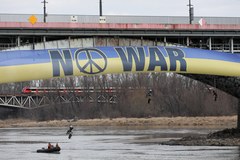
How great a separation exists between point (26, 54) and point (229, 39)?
37.2 metres

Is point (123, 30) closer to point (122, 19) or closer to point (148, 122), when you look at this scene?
point (122, 19)

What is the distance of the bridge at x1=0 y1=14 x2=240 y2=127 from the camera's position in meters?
74.2

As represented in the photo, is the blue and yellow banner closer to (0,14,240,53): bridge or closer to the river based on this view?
the river

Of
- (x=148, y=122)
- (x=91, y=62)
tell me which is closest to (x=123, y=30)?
(x=91, y=62)

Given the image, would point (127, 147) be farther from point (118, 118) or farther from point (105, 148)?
point (118, 118)

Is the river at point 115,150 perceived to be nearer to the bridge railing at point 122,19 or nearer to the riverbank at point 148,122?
the bridge railing at point 122,19

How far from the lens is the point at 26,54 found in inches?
2015

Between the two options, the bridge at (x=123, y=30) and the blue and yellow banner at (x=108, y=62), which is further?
the bridge at (x=123, y=30)

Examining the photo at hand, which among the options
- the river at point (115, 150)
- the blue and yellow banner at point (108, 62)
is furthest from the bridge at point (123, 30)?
the blue and yellow banner at point (108, 62)

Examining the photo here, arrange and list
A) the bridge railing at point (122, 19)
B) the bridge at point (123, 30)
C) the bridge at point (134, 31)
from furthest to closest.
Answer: the bridge railing at point (122, 19)
the bridge at point (123, 30)
the bridge at point (134, 31)

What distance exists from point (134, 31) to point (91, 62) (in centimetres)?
2674

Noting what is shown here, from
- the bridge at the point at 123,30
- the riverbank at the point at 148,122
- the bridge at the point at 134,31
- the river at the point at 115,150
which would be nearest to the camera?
the river at the point at 115,150

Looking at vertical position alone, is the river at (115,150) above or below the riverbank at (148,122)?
above

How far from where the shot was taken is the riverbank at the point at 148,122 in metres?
118
